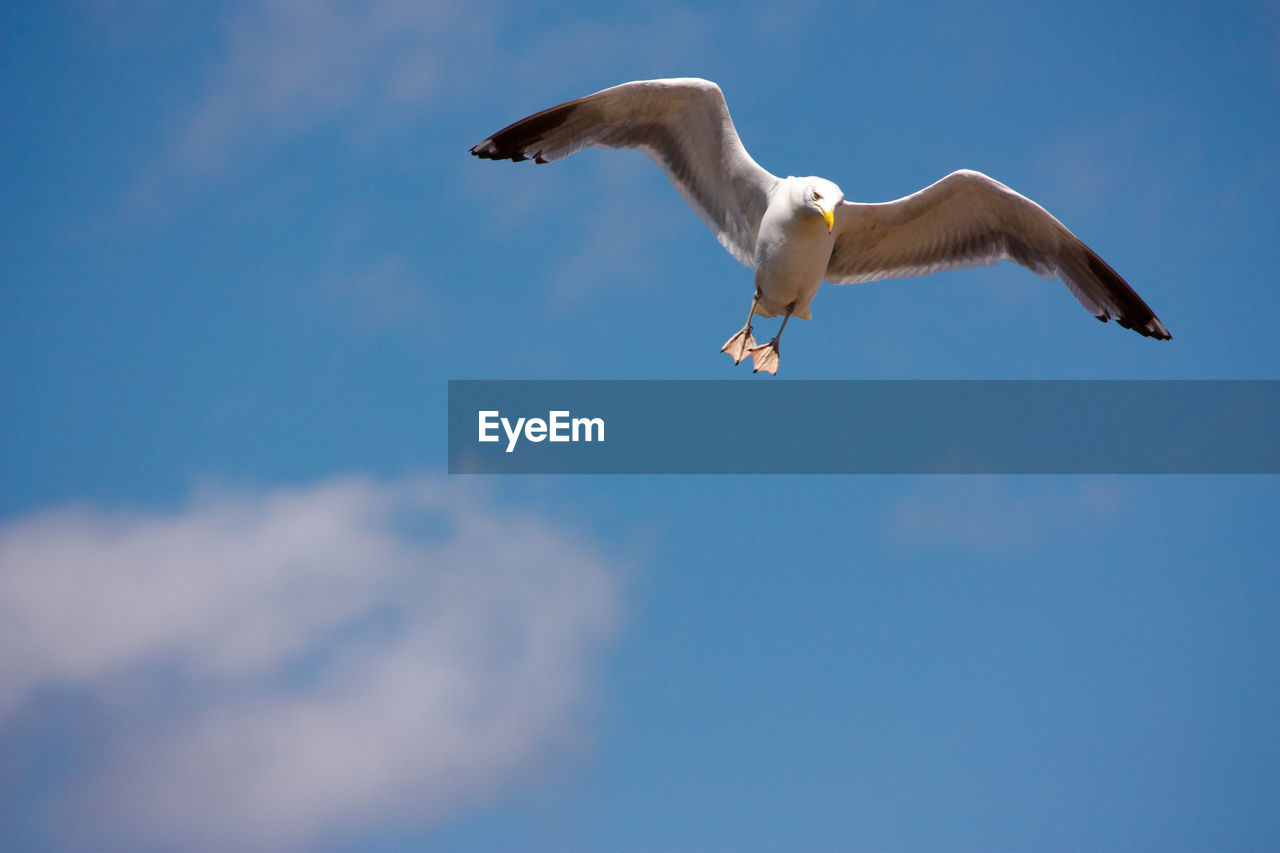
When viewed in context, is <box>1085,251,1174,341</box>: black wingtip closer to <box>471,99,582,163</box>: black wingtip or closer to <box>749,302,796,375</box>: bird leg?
<box>749,302,796,375</box>: bird leg

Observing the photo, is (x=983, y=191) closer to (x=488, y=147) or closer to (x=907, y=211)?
(x=907, y=211)

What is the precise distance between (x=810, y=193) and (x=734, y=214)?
56.9 inches

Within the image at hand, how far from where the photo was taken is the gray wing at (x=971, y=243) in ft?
43.7

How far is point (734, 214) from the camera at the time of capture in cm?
1357

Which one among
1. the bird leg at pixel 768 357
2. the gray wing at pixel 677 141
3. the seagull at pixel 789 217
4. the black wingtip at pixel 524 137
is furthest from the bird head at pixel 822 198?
the black wingtip at pixel 524 137

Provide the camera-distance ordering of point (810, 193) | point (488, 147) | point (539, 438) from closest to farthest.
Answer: point (810, 193)
point (488, 147)
point (539, 438)

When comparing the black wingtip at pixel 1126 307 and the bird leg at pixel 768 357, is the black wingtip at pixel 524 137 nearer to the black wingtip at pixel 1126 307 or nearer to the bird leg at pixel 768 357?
the bird leg at pixel 768 357

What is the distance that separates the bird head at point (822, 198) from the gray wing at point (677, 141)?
702 mm

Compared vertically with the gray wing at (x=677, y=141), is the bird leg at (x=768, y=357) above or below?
below

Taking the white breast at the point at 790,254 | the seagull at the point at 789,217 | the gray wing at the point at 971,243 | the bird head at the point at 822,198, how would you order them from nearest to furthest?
the bird head at the point at 822,198 → the white breast at the point at 790,254 → the seagull at the point at 789,217 → the gray wing at the point at 971,243

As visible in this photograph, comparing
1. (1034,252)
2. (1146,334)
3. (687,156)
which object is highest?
(687,156)

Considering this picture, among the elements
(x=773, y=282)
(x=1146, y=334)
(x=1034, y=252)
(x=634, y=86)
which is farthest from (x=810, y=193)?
(x=1146, y=334)

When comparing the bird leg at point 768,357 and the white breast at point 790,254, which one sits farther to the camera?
the bird leg at point 768,357

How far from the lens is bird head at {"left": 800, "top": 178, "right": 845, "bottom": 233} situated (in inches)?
477
